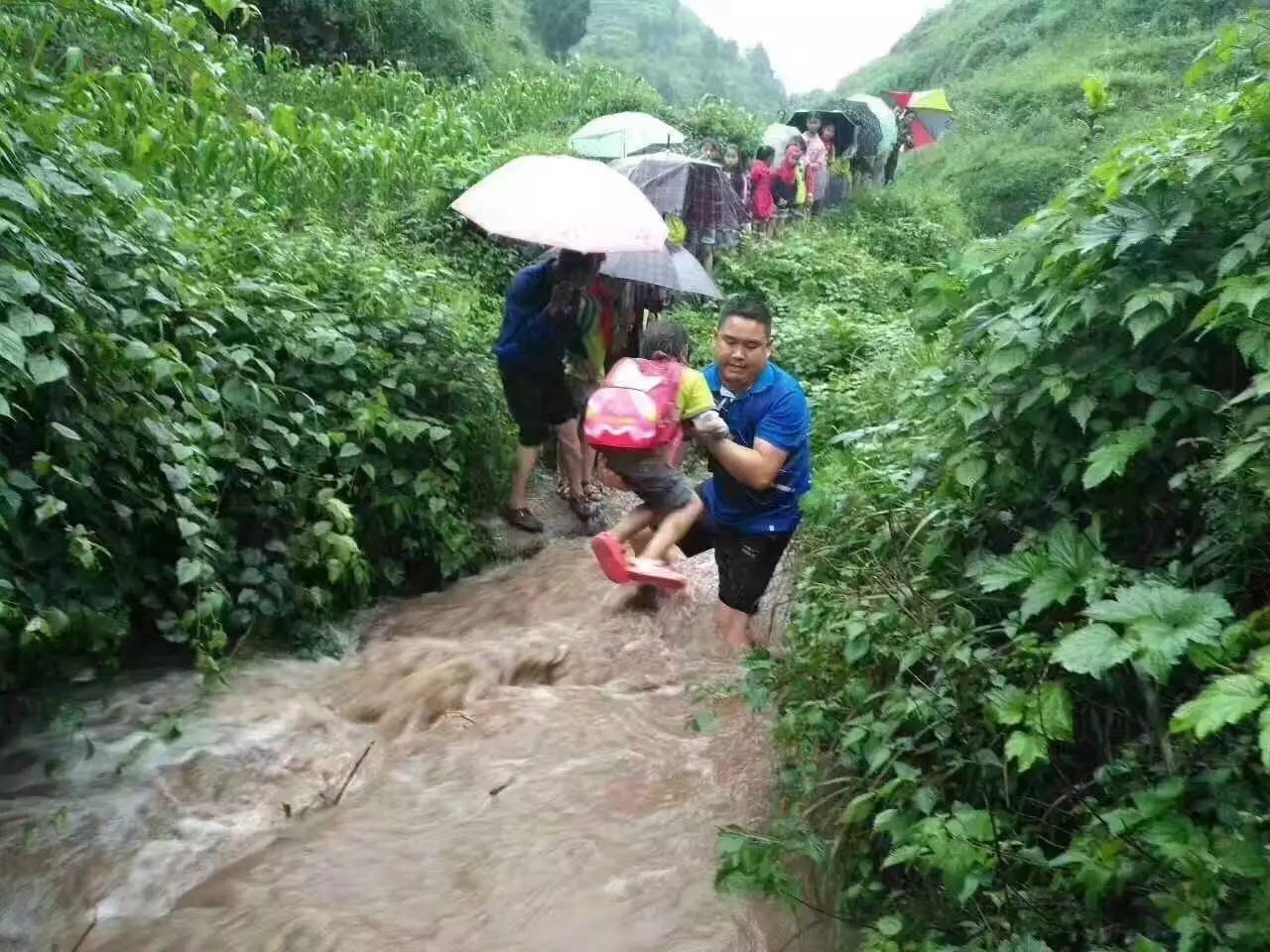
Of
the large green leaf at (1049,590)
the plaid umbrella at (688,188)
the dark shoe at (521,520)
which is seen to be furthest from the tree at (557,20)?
the large green leaf at (1049,590)

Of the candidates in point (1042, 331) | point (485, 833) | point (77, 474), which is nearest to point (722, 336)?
point (1042, 331)

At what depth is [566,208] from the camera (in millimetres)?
5188

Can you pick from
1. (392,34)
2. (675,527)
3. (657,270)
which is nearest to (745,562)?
(675,527)

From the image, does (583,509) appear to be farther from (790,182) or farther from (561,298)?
(790,182)

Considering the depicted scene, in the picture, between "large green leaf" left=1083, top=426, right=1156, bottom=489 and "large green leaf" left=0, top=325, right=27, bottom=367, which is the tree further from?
"large green leaf" left=1083, top=426, right=1156, bottom=489

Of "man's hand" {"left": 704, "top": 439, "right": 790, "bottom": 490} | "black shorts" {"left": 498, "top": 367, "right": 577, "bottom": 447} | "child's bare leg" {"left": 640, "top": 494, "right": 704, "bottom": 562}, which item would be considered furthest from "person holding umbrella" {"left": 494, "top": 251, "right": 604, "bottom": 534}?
"man's hand" {"left": 704, "top": 439, "right": 790, "bottom": 490}

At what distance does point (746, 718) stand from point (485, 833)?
1144mm

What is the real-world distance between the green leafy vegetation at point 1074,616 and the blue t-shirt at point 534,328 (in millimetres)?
2404

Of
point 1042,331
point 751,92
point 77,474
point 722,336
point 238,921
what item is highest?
point 751,92

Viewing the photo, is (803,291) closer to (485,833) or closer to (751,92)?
(485,833)

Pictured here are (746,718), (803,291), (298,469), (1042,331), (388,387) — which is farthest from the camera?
(803,291)

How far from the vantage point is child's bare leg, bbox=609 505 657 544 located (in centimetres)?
468

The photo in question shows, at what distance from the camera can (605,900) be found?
2990mm

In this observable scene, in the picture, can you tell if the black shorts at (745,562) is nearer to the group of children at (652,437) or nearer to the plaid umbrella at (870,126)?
the group of children at (652,437)
